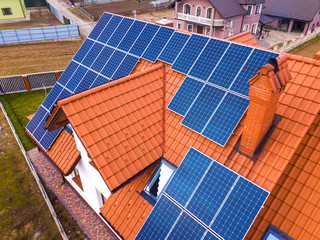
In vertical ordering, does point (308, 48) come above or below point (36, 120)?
above

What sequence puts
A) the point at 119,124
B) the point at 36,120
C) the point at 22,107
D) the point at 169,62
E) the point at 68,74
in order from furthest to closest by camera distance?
the point at 22,107 < the point at 68,74 < the point at 36,120 < the point at 169,62 < the point at 119,124

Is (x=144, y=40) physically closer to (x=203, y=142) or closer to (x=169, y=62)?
(x=169, y=62)

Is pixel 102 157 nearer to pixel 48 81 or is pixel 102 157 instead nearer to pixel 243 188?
pixel 243 188

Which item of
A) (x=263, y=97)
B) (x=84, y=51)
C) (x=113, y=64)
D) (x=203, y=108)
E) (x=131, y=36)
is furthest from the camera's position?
(x=84, y=51)

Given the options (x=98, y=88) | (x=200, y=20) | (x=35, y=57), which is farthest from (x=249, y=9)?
(x=98, y=88)

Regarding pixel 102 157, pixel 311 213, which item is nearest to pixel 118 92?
pixel 102 157

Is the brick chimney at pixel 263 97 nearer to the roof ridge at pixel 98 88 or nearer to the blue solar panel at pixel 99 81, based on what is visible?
the roof ridge at pixel 98 88

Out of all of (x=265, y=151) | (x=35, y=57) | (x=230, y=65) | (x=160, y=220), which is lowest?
(x=160, y=220)

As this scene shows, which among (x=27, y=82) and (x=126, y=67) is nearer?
(x=126, y=67)
